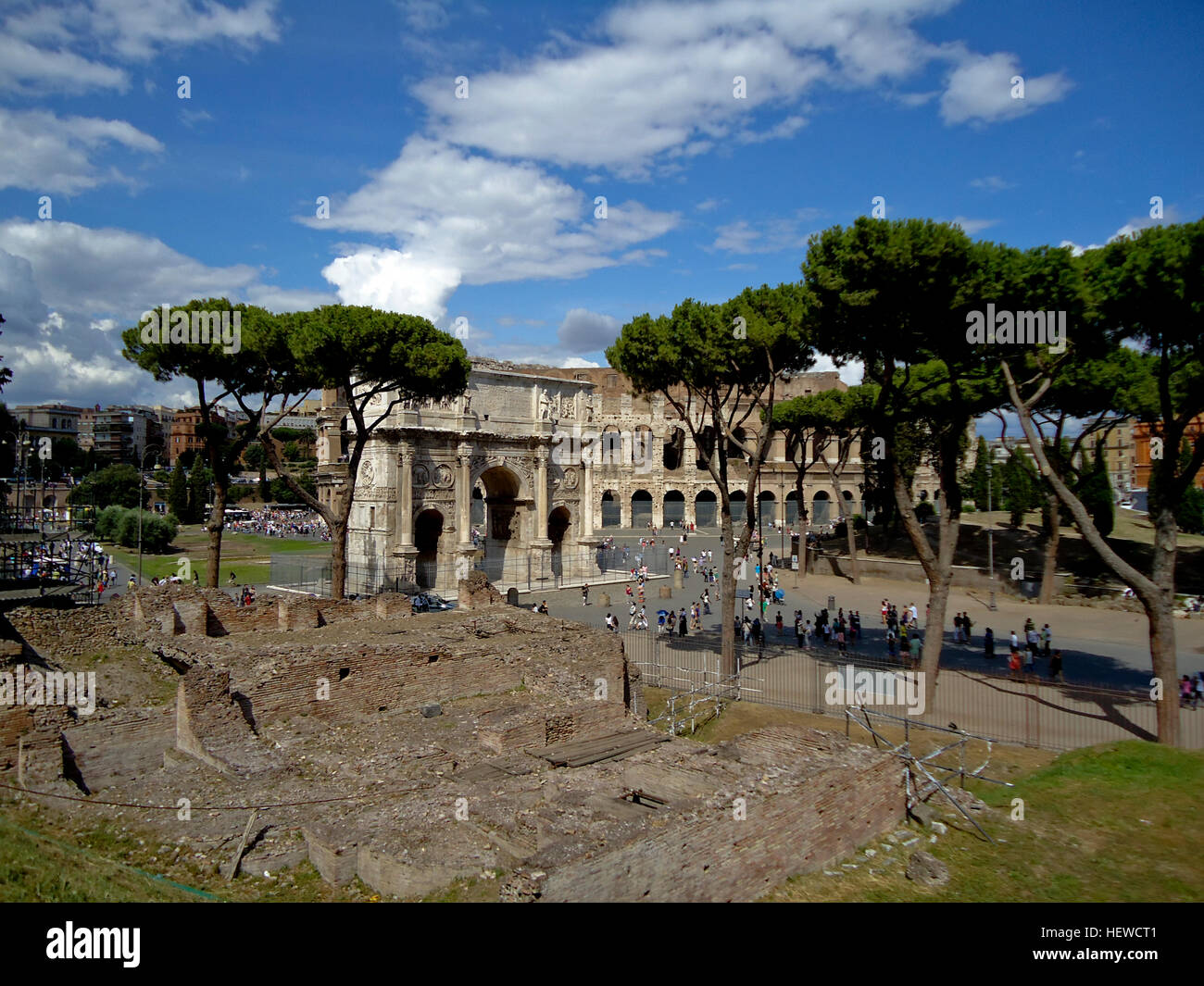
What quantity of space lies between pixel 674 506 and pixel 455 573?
34.1 meters

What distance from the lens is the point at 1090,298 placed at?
12969 mm

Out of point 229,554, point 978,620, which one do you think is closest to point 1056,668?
point 978,620

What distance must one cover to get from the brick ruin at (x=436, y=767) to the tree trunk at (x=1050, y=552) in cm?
1822

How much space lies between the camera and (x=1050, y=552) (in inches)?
1027

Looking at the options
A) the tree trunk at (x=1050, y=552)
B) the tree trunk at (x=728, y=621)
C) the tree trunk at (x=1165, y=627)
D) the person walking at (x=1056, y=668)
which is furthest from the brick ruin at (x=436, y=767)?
the tree trunk at (x=1050, y=552)

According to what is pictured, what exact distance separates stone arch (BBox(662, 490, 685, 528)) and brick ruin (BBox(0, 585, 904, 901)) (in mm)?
46776

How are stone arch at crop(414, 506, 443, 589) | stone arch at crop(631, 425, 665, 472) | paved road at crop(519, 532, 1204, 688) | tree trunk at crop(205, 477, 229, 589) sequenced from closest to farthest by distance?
paved road at crop(519, 532, 1204, 688) < tree trunk at crop(205, 477, 229, 589) < stone arch at crop(414, 506, 443, 589) < stone arch at crop(631, 425, 665, 472)

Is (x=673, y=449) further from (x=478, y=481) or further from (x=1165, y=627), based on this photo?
(x=1165, y=627)

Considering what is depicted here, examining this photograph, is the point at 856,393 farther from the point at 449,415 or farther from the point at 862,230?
the point at 862,230

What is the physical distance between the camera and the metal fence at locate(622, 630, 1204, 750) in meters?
13.0

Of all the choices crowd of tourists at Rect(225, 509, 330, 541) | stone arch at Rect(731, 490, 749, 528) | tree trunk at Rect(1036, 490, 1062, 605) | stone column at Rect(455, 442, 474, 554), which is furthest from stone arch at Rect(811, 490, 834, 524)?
stone column at Rect(455, 442, 474, 554)

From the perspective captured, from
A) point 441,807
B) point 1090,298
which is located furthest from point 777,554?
point 441,807

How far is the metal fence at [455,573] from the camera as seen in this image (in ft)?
94.2

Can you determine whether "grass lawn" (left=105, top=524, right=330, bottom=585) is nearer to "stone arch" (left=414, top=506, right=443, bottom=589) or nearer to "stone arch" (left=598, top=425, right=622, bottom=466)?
"stone arch" (left=414, top=506, right=443, bottom=589)
